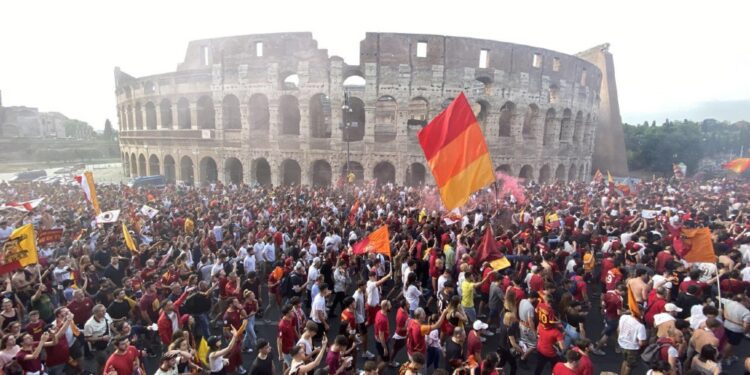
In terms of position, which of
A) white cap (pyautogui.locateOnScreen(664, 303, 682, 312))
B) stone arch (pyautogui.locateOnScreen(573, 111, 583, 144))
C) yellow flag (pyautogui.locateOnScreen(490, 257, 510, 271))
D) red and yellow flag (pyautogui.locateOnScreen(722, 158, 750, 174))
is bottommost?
yellow flag (pyautogui.locateOnScreen(490, 257, 510, 271))

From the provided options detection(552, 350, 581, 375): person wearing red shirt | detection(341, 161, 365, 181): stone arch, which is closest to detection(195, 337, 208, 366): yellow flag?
detection(552, 350, 581, 375): person wearing red shirt

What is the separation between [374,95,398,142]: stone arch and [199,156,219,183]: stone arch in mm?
13288

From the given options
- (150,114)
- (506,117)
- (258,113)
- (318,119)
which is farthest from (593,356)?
(150,114)

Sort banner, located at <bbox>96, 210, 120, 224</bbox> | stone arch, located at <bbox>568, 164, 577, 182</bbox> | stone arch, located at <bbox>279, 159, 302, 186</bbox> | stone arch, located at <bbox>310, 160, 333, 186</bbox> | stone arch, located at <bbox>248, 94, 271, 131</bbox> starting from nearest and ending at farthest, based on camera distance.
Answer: banner, located at <bbox>96, 210, 120, 224</bbox>, stone arch, located at <bbox>248, 94, 271, 131</bbox>, stone arch, located at <bbox>310, 160, 333, 186</bbox>, stone arch, located at <bbox>279, 159, 302, 186</bbox>, stone arch, located at <bbox>568, 164, 577, 182</bbox>

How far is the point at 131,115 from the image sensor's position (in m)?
37.7

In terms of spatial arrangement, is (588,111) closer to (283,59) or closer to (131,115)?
(283,59)

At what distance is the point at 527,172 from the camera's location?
31656 mm

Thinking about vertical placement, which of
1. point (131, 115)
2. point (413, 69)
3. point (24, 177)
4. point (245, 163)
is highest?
point (413, 69)

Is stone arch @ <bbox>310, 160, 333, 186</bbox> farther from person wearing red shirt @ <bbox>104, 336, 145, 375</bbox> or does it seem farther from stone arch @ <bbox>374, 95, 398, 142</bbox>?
person wearing red shirt @ <bbox>104, 336, 145, 375</bbox>

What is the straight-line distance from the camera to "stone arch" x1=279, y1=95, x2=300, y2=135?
29273 mm

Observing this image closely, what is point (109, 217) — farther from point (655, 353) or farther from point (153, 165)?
point (153, 165)

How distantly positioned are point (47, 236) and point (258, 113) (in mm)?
20715

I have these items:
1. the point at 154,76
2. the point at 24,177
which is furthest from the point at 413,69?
the point at 24,177

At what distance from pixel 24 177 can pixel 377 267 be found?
52.7 metres
